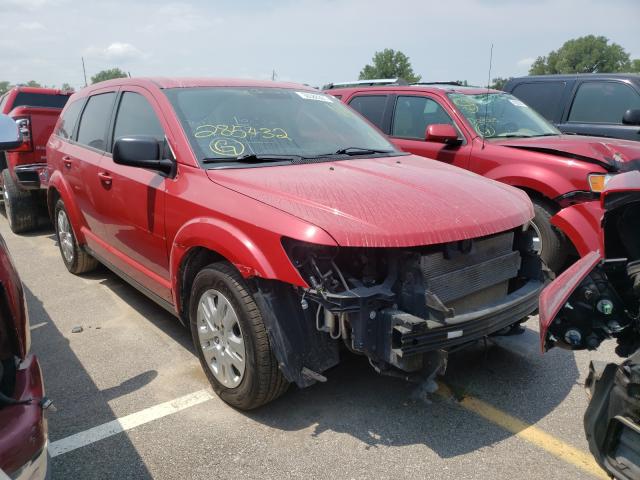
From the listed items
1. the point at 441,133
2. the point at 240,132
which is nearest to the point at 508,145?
the point at 441,133

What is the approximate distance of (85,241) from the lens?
197 inches

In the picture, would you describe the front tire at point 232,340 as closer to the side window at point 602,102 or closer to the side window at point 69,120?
the side window at point 69,120

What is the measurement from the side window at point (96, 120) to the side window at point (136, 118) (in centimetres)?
25

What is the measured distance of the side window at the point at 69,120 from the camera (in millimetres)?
5191

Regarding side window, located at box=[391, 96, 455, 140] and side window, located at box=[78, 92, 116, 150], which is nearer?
side window, located at box=[78, 92, 116, 150]

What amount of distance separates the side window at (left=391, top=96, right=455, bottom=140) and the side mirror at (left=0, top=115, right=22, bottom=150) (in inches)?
180

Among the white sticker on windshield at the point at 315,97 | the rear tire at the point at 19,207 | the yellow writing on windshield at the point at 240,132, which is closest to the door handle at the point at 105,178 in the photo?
the yellow writing on windshield at the point at 240,132

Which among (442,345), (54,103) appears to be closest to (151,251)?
(442,345)

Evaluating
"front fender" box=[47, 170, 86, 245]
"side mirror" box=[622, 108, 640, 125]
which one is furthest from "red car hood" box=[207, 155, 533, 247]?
"side mirror" box=[622, 108, 640, 125]

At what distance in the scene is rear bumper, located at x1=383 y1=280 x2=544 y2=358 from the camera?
2496 mm

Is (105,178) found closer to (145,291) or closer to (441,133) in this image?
(145,291)

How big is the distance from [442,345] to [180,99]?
93.2 inches

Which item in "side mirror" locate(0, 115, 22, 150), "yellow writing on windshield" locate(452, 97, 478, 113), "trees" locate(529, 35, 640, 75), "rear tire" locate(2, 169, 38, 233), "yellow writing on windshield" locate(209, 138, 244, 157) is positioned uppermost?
"trees" locate(529, 35, 640, 75)

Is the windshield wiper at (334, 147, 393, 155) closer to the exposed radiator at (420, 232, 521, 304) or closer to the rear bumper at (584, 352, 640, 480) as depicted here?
the exposed radiator at (420, 232, 521, 304)
